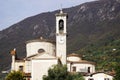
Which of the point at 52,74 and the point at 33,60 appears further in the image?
the point at 33,60

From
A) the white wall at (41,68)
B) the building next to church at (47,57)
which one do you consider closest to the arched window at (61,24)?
the building next to church at (47,57)

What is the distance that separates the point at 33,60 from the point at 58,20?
8.74 metres

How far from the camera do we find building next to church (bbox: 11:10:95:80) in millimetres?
70188

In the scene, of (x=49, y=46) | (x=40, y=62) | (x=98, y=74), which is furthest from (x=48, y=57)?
(x=98, y=74)

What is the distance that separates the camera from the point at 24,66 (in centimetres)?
7594

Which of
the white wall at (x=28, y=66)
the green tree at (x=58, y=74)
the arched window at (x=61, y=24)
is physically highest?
the arched window at (x=61, y=24)

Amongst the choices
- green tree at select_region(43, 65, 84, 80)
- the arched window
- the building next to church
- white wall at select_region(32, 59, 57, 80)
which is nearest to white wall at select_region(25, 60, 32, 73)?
the building next to church

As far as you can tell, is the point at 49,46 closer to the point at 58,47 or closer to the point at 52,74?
the point at 58,47

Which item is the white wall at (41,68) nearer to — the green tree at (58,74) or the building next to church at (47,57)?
the building next to church at (47,57)

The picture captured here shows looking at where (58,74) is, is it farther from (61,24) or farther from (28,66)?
(61,24)

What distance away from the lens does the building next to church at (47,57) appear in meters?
70.2

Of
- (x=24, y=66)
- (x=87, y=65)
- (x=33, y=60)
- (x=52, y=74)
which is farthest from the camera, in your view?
(x=87, y=65)

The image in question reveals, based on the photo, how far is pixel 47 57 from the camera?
70.4m

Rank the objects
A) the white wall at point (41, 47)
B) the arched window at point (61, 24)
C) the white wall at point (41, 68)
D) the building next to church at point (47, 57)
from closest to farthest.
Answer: the white wall at point (41, 68) < the building next to church at point (47, 57) < the arched window at point (61, 24) < the white wall at point (41, 47)
